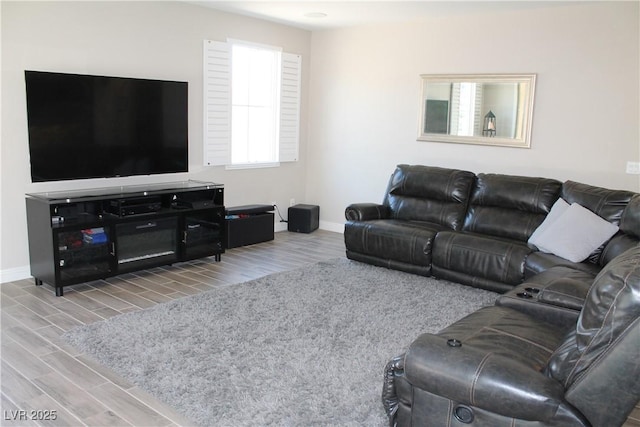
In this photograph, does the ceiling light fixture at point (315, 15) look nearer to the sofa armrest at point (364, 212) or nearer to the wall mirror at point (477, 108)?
the wall mirror at point (477, 108)

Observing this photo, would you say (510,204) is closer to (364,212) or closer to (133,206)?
(364,212)

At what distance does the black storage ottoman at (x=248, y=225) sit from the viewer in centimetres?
588

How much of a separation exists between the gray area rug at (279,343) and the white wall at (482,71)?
1.84 meters

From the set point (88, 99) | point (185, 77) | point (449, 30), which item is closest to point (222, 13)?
point (185, 77)

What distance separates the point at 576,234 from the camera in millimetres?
4191

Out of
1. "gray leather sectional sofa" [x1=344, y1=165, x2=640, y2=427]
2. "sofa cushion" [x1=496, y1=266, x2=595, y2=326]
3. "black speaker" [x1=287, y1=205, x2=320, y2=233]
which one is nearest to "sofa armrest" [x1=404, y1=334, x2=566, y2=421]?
"gray leather sectional sofa" [x1=344, y1=165, x2=640, y2=427]

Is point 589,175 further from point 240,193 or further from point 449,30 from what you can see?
point 240,193

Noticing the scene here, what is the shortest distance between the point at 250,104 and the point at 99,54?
1.96 metres

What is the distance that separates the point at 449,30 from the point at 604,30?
1.54 m

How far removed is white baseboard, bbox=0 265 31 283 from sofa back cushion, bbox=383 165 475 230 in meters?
3.45

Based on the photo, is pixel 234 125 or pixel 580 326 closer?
pixel 580 326

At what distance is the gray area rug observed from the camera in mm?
2668

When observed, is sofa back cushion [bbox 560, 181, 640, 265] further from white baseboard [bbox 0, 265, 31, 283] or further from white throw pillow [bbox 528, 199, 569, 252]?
white baseboard [bbox 0, 265, 31, 283]

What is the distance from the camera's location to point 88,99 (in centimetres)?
452
